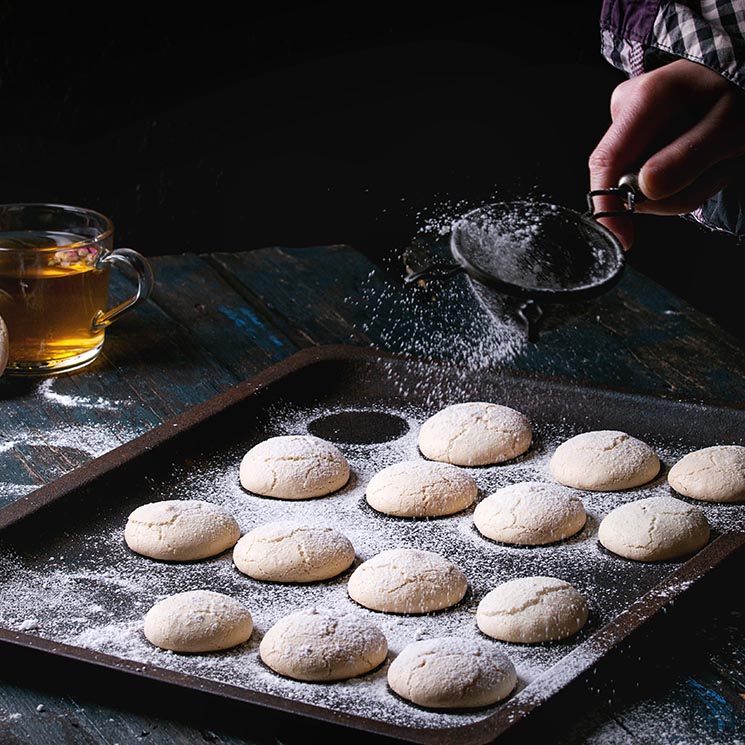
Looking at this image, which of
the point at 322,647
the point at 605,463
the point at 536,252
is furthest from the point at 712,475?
the point at 322,647

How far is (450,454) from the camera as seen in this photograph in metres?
1.57

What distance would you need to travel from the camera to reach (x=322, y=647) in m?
1.09

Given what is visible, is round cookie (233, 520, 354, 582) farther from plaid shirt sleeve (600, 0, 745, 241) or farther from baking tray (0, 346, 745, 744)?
plaid shirt sleeve (600, 0, 745, 241)

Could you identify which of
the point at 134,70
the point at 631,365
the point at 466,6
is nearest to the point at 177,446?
the point at 631,365

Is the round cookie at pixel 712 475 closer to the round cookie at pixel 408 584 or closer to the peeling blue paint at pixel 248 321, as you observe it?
the round cookie at pixel 408 584

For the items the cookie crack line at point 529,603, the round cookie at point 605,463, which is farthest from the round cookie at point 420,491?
the cookie crack line at point 529,603

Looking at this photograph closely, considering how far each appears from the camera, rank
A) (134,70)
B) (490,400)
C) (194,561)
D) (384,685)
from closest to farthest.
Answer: (384,685) < (194,561) < (490,400) < (134,70)

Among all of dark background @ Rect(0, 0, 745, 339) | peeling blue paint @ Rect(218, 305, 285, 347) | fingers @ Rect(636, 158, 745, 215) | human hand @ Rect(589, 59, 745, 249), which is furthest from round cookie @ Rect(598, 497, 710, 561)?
dark background @ Rect(0, 0, 745, 339)

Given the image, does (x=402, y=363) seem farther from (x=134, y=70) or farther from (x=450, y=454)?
(x=134, y=70)

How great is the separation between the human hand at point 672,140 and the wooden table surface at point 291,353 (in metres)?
0.20

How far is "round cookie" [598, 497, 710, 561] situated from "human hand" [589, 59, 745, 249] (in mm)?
409

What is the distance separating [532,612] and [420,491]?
0.99 feet

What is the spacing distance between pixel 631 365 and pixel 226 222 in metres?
1.37

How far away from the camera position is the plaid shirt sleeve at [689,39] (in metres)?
1.70
